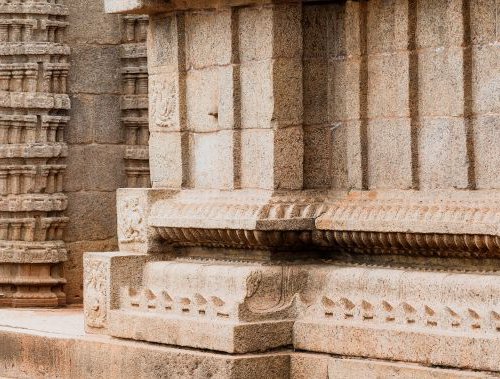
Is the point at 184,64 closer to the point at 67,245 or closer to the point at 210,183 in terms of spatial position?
the point at 210,183

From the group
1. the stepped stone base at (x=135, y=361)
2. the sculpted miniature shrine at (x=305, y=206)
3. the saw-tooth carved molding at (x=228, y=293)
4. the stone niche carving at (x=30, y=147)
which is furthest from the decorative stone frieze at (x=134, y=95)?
the saw-tooth carved molding at (x=228, y=293)

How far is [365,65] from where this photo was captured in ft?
42.5

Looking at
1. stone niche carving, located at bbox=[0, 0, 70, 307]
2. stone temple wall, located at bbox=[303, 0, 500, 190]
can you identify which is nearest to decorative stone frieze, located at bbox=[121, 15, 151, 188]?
stone niche carving, located at bbox=[0, 0, 70, 307]

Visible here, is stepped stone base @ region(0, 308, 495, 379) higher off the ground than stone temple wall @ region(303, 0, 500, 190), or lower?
lower

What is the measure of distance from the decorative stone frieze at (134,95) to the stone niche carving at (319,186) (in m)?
3.87

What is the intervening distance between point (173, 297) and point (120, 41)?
534 cm

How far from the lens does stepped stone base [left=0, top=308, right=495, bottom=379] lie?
12.3 meters

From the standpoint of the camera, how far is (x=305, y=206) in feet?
43.1

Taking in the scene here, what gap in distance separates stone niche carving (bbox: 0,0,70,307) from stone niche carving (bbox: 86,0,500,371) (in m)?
3.34

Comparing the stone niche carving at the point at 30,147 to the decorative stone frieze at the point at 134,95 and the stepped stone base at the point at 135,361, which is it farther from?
the stepped stone base at the point at 135,361

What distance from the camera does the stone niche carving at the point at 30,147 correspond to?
17375mm

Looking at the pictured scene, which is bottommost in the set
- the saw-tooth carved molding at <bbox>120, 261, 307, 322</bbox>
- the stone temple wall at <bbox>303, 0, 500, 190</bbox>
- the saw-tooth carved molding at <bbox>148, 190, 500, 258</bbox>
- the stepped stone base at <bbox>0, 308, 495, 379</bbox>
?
the stepped stone base at <bbox>0, 308, 495, 379</bbox>

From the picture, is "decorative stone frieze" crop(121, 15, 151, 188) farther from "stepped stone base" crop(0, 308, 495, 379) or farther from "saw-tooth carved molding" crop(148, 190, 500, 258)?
"saw-tooth carved molding" crop(148, 190, 500, 258)

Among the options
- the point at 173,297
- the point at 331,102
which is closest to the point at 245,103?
the point at 331,102
